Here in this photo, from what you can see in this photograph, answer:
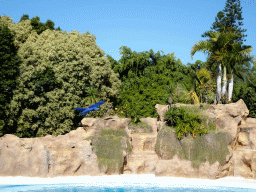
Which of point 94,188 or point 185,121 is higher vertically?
point 185,121

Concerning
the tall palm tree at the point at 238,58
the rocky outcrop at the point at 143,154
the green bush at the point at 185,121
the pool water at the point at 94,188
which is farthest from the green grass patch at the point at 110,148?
the tall palm tree at the point at 238,58

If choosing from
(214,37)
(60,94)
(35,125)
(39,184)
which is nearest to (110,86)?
(60,94)

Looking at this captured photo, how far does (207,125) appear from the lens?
63.0 ft

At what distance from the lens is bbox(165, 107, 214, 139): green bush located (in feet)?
61.2

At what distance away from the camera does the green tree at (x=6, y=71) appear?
21.5 metres

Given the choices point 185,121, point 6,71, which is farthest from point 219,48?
point 6,71

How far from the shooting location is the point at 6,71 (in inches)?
850

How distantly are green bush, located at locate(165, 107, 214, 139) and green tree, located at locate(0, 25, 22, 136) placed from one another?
11223 mm

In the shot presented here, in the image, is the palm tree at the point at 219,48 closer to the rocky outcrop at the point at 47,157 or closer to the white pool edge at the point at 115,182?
the white pool edge at the point at 115,182

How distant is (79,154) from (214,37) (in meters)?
13.0

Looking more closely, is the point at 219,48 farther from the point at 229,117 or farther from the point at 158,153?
the point at 158,153

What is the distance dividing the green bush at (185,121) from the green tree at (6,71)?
36.8ft

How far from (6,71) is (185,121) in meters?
12.8

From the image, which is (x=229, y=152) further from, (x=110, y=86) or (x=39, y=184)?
(x=110, y=86)
